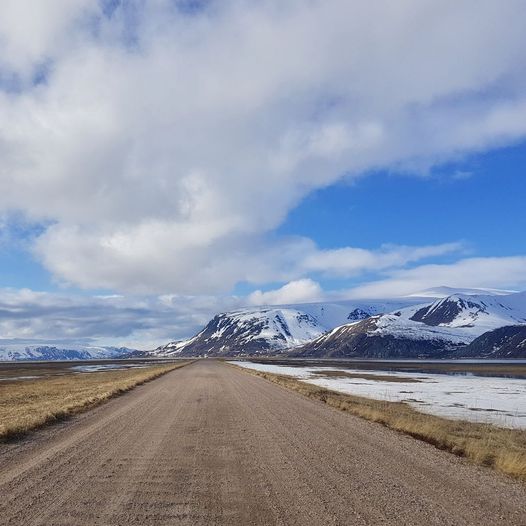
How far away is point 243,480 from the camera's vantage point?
9.30 m

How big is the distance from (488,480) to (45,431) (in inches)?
516

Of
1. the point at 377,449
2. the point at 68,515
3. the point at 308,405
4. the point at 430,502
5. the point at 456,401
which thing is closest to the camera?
the point at 68,515

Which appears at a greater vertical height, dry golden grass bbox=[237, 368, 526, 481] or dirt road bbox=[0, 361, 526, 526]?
dirt road bbox=[0, 361, 526, 526]

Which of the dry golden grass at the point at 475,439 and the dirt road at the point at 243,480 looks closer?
the dirt road at the point at 243,480

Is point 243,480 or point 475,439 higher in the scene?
point 243,480

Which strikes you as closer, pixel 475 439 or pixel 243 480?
pixel 243 480

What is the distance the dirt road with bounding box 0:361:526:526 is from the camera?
7184 mm

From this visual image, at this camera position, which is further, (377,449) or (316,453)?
(377,449)

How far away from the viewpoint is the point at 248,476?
964 cm

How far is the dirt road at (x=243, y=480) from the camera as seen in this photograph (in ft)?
23.6

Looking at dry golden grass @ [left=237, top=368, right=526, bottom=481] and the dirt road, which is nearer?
the dirt road

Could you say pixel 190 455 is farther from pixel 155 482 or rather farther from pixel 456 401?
pixel 456 401

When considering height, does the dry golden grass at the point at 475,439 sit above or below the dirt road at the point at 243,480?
below

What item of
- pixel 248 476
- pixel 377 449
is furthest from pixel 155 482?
pixel 377 449
